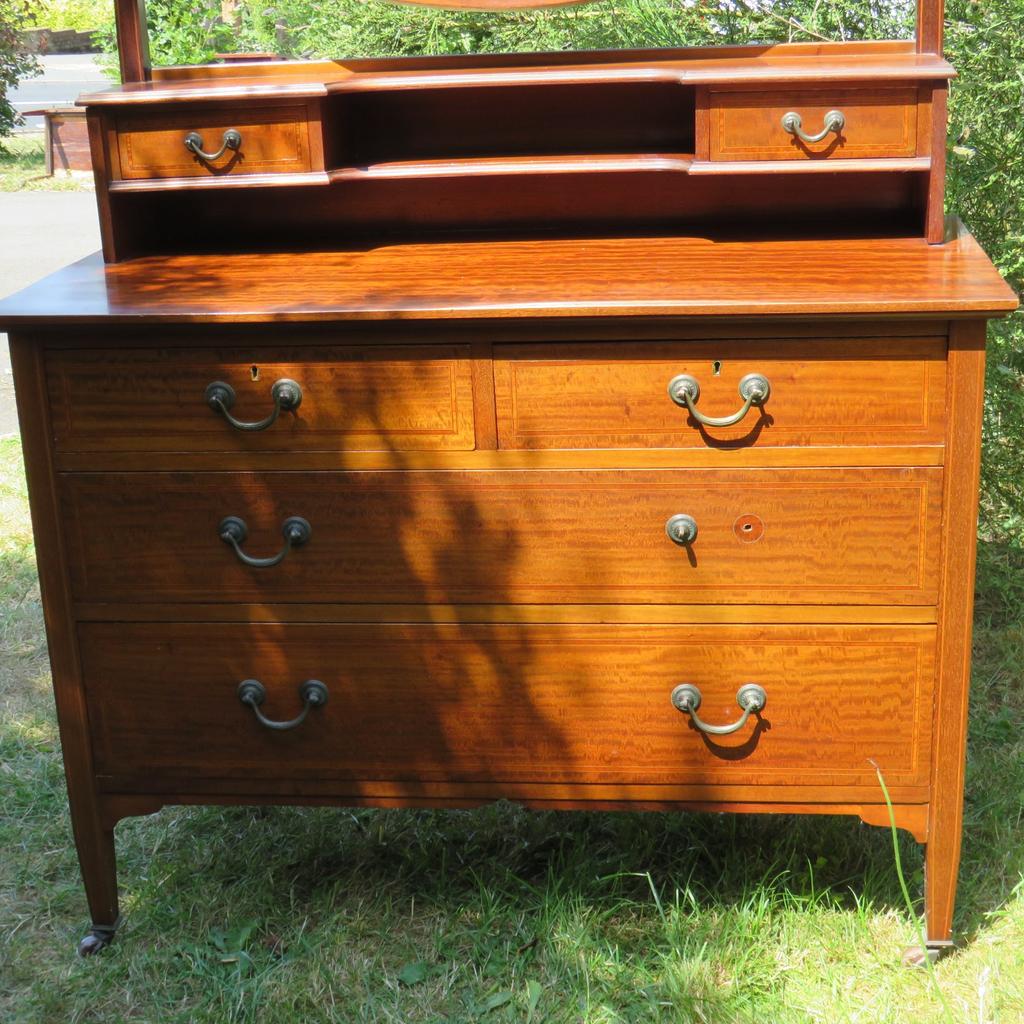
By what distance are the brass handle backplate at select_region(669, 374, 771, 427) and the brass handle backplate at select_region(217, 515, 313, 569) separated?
0.60 metres

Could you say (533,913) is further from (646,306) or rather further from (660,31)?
(660,31)

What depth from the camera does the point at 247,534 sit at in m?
2.12

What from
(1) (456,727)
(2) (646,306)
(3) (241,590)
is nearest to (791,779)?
(1) (456,727)

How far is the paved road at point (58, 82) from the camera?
1829 cm

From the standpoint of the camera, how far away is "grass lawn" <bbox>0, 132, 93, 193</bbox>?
1226cm

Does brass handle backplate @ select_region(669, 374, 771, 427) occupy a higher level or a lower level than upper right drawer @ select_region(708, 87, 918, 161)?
lower

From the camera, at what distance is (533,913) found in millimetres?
2398

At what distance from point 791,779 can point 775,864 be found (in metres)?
0.38

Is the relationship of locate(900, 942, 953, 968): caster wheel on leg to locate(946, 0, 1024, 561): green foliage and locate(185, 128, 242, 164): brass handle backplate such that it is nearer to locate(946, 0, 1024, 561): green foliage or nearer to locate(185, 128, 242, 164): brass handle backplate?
locate(946, 0, 1024, 561): green foliage

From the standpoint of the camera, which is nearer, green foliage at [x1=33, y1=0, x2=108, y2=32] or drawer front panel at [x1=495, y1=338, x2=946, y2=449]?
drawer front panel at [x1=495, y1=338, x2=946, y2=449]

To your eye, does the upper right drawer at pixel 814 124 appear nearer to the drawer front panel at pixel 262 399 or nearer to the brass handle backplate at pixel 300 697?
the drawer front panel at pixel 262 399

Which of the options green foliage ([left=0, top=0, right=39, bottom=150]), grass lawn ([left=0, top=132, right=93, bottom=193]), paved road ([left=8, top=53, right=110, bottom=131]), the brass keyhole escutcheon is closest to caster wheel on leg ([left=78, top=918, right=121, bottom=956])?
the brass keyhole escutcheon

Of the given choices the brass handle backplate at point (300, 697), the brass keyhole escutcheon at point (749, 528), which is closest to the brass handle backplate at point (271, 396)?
the brass handle backplate at point (300, 697)

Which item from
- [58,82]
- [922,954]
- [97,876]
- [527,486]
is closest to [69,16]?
[58,82]
